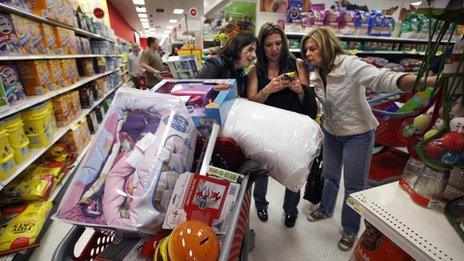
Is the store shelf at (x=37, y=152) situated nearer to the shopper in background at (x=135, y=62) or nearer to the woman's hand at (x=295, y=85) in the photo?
the woman's hand at (x=295, y=85)

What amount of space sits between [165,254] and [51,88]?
2553mm

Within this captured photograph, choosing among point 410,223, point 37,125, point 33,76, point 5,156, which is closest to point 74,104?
point 33,76

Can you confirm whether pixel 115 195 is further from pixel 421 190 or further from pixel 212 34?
pixel 212 34

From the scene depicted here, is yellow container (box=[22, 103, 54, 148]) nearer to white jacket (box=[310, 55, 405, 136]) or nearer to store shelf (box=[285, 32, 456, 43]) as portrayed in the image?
white jacket (box=[310, 55, 405, 136])

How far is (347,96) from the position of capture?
4.96ft

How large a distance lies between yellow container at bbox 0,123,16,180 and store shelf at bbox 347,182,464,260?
6.80 ft

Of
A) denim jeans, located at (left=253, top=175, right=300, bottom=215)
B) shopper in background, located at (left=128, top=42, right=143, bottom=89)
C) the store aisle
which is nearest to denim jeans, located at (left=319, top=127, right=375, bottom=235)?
the store aisle

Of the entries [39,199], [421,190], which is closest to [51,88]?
[39,199]

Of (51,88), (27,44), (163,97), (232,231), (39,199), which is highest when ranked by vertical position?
(27,44)

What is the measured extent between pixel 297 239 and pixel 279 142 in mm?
1253

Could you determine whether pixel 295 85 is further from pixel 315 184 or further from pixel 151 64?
pixel 151 64

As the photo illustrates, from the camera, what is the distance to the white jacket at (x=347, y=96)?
4.63 feet

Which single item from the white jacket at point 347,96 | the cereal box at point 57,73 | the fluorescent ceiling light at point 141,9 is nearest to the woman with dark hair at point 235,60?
the white jacket at point 347,96

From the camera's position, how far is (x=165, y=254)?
63 cm
